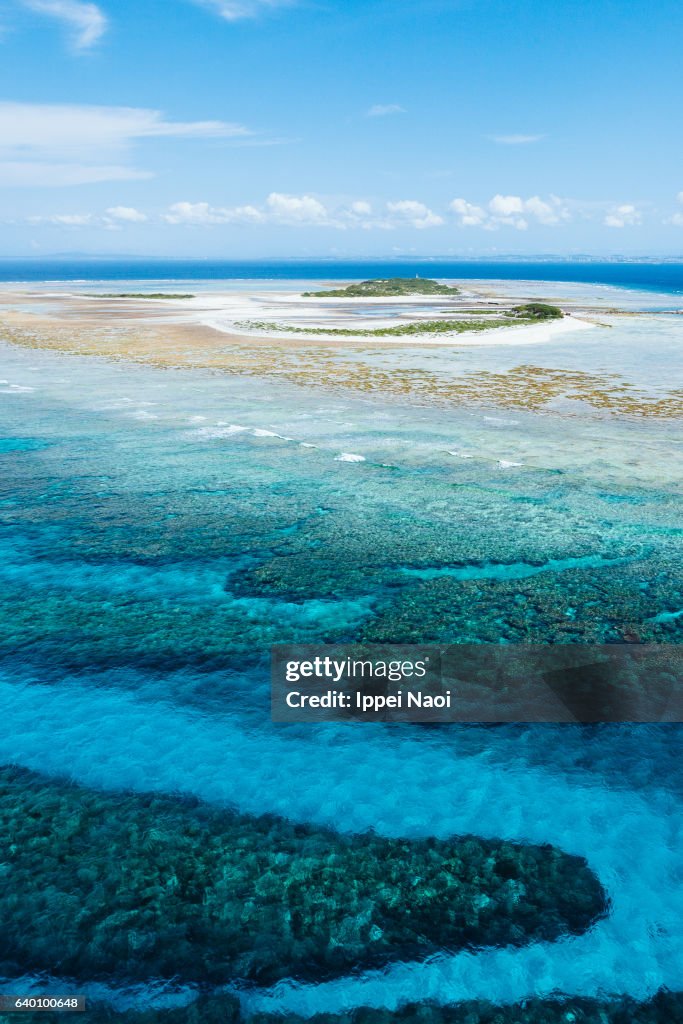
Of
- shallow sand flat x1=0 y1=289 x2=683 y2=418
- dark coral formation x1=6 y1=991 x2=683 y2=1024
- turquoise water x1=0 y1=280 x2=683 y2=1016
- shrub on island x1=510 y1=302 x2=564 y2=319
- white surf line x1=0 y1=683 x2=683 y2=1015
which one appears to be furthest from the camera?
shrub on island x1=510 y1=302 x2=564 y2=319

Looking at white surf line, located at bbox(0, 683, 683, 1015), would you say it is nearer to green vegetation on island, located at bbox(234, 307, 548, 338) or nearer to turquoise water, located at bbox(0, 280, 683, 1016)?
turquoise water, located at bbox(0, 280, 683, 1016)

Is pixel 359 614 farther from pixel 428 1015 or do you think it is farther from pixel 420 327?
pixel 420 327

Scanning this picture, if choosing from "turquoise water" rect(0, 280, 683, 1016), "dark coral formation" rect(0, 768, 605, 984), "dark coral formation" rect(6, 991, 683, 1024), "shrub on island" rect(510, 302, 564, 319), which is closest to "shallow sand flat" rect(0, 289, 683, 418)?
"shrub on island" rect(510, 302, 564, 319)

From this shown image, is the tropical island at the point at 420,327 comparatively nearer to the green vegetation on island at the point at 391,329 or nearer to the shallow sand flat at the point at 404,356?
the green vegetation on island at the point at 391,329

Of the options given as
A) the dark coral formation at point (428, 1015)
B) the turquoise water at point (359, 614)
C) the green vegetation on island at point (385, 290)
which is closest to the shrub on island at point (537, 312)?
the green vegetation on island at point (385, 290)

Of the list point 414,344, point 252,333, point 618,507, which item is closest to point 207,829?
point 618,507

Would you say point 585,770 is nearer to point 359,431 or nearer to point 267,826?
point 267,826
